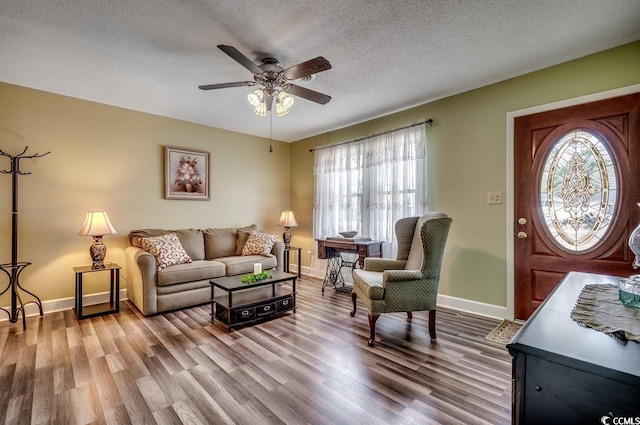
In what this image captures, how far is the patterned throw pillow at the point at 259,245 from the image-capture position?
4316 mm

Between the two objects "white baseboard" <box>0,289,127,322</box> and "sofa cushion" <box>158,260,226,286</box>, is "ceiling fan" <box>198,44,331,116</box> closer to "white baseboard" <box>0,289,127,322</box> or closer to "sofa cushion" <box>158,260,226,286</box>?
"sofa cushion" <box>158,260,226,286</box>

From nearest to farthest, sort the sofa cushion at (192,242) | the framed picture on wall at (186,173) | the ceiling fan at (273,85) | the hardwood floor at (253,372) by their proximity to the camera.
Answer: the hardwood floor at (253,372)
the ceiling fan at (273,85)
the sofa cushion at (192,242)
the framed picture on wall at (186,173)

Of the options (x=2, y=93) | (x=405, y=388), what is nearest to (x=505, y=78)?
(x=405, y=388)

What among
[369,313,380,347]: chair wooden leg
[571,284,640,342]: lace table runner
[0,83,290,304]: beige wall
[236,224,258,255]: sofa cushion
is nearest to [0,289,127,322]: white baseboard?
[0,83,290,304]: beige wall

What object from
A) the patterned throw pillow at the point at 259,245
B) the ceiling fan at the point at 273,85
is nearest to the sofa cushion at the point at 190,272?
the patterned throw pillow at the point at 259,245

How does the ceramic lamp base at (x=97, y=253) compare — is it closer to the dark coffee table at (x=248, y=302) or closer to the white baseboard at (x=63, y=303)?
the white baseboard at (x=63, y=303)

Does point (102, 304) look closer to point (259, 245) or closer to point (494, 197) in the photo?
point (259, 245)

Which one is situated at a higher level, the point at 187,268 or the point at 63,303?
the point at 187,268

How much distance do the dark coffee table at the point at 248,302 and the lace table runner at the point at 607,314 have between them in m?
2.45

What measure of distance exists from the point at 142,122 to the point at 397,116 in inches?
136

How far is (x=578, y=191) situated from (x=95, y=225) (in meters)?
4.80

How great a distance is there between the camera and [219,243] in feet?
14.2

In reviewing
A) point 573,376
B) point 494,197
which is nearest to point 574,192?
point 494,197

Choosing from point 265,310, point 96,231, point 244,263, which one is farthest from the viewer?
point 244,263
